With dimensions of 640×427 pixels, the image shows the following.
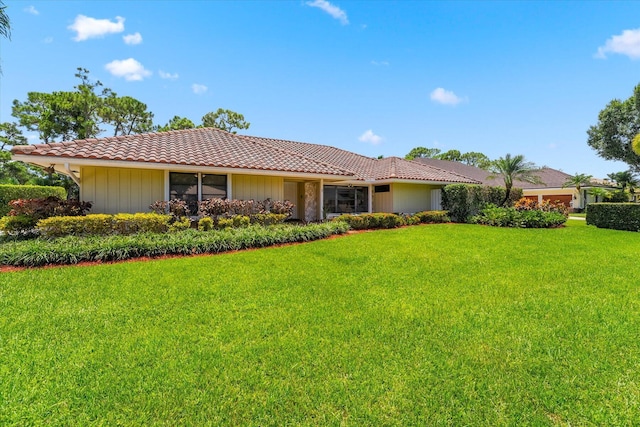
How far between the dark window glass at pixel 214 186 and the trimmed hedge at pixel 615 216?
21803 mm

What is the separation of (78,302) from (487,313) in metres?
7.29

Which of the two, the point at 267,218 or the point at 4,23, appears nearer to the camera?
the point at 4,23

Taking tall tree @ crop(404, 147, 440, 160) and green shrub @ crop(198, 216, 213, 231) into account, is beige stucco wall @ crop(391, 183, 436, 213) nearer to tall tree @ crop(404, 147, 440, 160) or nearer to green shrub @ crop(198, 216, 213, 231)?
green shrub @ crop(198, 216, 213, 231)

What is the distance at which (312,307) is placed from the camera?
5465 mm

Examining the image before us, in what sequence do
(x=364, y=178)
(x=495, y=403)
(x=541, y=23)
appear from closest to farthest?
(x=495, y=403) < (x=541, y=23) < (x=364, y=178)

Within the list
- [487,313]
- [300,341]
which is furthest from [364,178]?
[300,341]

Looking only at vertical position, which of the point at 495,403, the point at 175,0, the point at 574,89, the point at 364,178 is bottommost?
the point at 495,403

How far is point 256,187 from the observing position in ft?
48.6

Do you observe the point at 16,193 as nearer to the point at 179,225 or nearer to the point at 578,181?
the point at 179,225

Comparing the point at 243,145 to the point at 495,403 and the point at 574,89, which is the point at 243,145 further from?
the point at 574,89

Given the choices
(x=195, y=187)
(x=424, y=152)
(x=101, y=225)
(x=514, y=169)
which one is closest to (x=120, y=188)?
(x=101, y=225)

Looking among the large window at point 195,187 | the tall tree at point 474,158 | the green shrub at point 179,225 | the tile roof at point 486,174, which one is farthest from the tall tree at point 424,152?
the green shrub at point 179,225

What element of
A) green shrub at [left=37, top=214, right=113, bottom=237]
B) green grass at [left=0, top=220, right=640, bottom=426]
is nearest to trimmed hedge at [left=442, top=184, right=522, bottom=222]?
green grass at [left=0, top=220, right=640, bottom=426]

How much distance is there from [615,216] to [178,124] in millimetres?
37631
